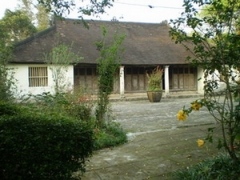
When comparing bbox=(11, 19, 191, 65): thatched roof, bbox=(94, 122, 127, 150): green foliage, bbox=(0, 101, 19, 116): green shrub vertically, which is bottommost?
bbox=(94, 122, 127, 150): green foliage

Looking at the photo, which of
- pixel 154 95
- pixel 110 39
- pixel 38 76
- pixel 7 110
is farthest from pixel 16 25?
pixel 7 110

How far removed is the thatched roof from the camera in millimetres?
18797

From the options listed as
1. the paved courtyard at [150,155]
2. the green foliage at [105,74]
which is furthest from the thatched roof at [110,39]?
the paved courtyard at [150,155]

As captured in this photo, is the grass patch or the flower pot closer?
the grass patch

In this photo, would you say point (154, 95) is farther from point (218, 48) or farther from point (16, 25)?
point (16, 25)

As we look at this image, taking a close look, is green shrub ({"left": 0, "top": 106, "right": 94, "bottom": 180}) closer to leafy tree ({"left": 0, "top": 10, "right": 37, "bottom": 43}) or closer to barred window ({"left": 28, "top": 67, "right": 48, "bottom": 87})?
barred window ({"left": 28, "top": 67, "right": 48, "bottom": 87})

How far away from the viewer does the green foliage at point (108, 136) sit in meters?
6.28

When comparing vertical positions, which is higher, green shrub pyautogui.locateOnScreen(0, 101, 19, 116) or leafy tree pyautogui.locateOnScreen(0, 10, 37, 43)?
leafy tree pyautogui.locateOnScreen(0, 10, 37, 43)

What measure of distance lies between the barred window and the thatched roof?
718mm

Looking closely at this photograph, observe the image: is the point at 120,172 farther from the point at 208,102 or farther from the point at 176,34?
the point at 176,34

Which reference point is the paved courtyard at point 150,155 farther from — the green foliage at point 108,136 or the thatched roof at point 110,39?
the thatched roof at point 110,39

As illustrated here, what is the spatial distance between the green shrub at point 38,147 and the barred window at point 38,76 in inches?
601

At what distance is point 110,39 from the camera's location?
22609mm

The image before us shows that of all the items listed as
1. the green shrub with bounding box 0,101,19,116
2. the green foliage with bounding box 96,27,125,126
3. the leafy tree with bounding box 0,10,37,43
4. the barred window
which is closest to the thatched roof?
the barred window
